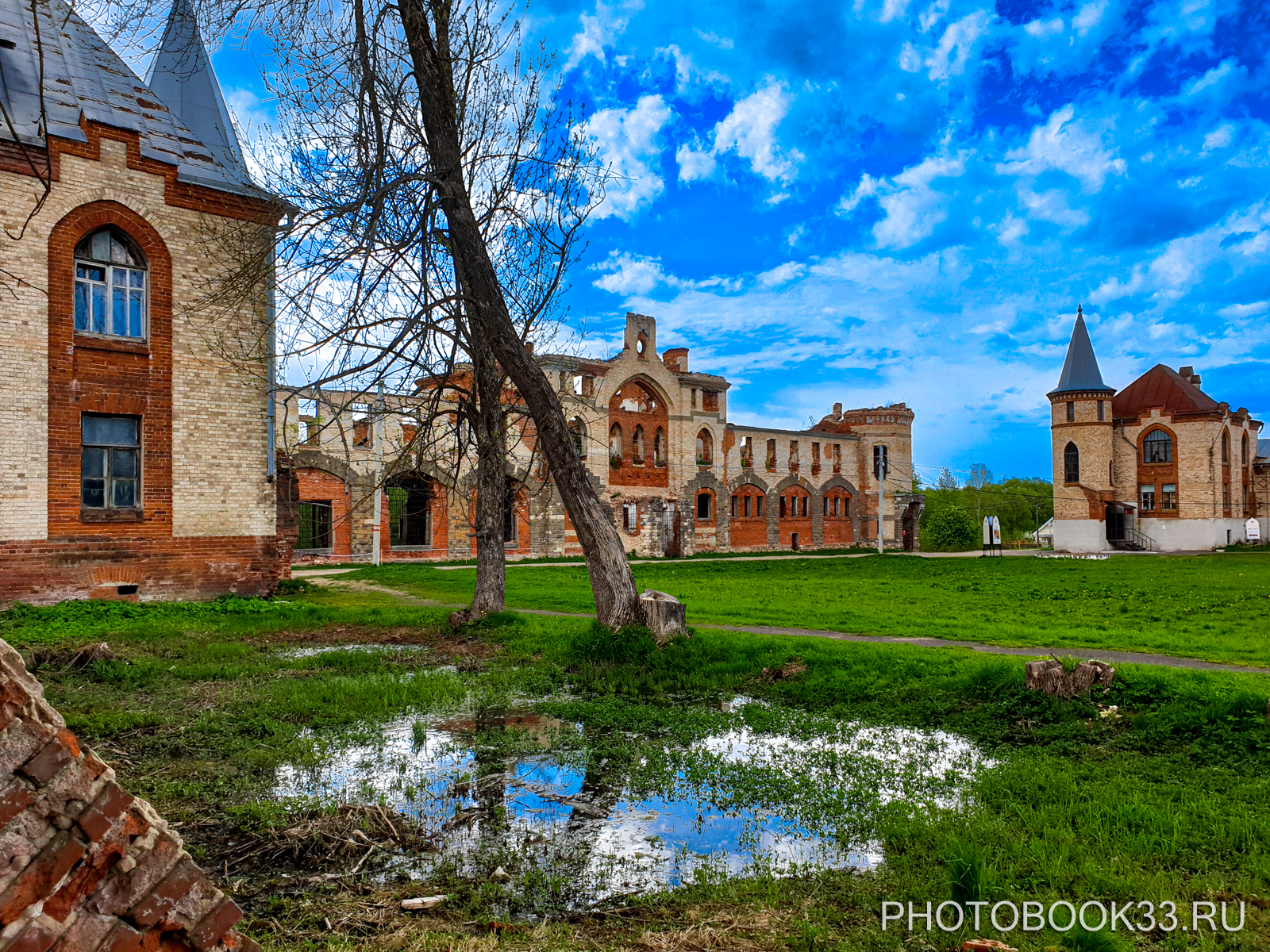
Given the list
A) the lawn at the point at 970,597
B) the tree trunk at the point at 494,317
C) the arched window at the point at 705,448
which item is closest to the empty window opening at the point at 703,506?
the arched window at the point at 705,448

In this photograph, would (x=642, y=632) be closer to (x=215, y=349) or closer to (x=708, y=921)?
(x=708, y=921)

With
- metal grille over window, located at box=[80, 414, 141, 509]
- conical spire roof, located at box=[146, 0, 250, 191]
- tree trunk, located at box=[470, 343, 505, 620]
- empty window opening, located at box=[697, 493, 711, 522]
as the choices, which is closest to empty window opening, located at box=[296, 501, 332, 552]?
conical spire roof, located at box=[146, 0, 250, 191]

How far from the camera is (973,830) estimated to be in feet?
15.9

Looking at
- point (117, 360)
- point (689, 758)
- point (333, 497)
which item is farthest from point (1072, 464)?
point (689, 758)

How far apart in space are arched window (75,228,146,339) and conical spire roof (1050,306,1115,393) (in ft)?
160

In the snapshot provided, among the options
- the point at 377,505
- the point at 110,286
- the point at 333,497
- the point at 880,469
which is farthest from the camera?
the point at 880,469

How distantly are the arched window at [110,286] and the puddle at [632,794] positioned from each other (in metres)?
11.9

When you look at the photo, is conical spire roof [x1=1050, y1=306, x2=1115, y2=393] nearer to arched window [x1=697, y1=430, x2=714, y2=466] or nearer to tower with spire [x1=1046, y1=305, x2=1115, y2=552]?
tower with spire [x1=1046, y1=305, x2=1115, y2=552]

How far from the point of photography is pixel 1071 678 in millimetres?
7695

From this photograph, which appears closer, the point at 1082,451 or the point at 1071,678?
the point at 1071,678

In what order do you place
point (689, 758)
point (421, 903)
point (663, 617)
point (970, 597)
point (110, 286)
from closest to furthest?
point (421, 903) < point (689, 758) < point (663, 617) < point (110, 286) < point (970, 597)

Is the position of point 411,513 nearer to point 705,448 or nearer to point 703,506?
point 703,506

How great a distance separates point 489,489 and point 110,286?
345 inches

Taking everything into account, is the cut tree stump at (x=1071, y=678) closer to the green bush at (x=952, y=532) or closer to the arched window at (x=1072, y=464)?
the green bush at (x=952, y=532)
